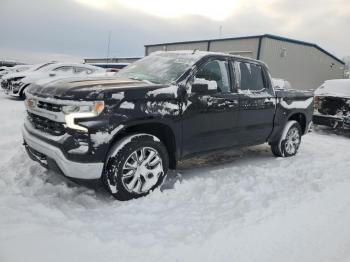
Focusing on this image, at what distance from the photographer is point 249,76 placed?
591 centimetres

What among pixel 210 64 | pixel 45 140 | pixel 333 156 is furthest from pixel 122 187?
pixel 333 156

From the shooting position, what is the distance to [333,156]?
24.3 feet

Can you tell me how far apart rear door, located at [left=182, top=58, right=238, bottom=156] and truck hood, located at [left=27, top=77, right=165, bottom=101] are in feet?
2.00

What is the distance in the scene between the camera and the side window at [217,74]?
504 cm

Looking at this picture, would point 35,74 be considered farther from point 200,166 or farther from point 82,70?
point 200,166

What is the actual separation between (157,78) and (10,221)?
246 cm

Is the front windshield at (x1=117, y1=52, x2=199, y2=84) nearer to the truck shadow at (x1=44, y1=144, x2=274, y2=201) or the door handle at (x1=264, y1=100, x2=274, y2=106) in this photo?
the truck shadow at (x1=44, y1=144, x2=274, y2=201)

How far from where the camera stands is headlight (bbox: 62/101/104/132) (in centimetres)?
383

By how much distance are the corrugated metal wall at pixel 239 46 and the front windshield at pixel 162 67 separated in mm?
19274

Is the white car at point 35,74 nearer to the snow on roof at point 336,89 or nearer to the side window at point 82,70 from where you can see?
the side window at point 82,70

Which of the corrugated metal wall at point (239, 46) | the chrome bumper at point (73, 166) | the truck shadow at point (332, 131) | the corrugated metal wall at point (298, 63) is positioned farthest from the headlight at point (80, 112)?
the corrugated metal wall at point (239, 46)

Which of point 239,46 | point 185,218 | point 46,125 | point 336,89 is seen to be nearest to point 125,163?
point 185,218

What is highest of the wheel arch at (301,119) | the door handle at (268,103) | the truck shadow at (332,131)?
the door handle at (268,103)

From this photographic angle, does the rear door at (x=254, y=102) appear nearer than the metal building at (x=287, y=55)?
Yes
